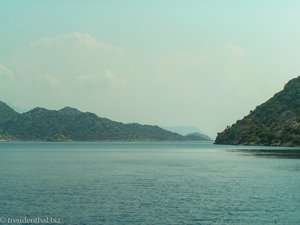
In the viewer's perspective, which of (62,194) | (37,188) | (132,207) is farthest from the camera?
(37,188)

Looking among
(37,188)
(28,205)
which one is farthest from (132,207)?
(37,188)

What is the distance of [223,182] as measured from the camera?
121m

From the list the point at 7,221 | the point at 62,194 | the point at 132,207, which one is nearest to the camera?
the point at 7,221

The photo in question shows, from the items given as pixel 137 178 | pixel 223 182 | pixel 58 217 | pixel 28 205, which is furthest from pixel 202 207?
pixel 137 178

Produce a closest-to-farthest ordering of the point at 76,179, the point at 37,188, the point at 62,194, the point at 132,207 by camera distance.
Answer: the point at 132,207, the point at 62,194, the point at 37,188, the point at 76,179

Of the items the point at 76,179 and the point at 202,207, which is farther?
the point at 76,179

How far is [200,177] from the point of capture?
5369 inches

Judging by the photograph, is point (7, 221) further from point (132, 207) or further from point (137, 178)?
point (137, 178)

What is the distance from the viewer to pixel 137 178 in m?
131

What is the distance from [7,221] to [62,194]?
28.2 metres

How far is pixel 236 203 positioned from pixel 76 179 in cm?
5747

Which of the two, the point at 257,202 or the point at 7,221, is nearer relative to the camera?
the point at 7,221

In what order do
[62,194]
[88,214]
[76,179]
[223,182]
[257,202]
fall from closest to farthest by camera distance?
[88,214] → [257,202] → [62,194] → [223,182] → [76,179]

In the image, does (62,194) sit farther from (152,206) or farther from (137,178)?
(137,178)
